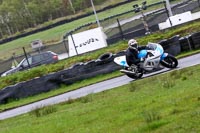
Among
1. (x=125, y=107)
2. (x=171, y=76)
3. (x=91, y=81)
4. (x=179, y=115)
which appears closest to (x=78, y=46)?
(x=91, y=81)

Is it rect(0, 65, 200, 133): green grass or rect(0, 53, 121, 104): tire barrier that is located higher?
rect(0, 65, 200, 133): green grass

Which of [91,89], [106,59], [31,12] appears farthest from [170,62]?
[31,12]

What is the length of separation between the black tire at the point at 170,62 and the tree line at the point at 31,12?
88.5 meters

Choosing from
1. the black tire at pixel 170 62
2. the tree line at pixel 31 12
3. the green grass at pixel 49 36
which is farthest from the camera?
the tree line at pixel 31 12

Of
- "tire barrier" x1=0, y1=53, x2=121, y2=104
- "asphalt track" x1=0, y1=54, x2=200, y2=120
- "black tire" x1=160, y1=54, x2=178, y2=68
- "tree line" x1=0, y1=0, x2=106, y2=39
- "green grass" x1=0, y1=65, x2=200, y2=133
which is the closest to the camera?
"green grass" x1=0, y1=65, x2=200, y2=133

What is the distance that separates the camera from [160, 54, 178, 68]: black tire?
18875 mm

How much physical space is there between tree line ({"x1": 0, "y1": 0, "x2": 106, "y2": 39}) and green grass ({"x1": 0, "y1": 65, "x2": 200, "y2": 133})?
9413 centimetres

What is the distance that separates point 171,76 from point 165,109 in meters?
6.12

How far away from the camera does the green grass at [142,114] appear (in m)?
8.33

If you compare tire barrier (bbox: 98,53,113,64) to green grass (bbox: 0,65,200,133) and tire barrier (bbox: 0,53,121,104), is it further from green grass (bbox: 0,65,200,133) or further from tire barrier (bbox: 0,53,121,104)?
green grass (bbox: 0,65,200,133)

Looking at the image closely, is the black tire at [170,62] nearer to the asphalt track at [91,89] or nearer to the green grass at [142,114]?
the asphalt track at [91,89]

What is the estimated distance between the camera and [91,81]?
23875mm

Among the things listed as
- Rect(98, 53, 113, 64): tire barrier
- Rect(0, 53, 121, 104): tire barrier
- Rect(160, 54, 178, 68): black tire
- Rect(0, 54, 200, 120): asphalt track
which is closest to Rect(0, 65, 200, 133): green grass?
Rect(160, 54, 178, 68): black tire

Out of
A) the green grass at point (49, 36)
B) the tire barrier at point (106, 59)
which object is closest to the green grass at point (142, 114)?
the tire barrier at point (106, 59)
